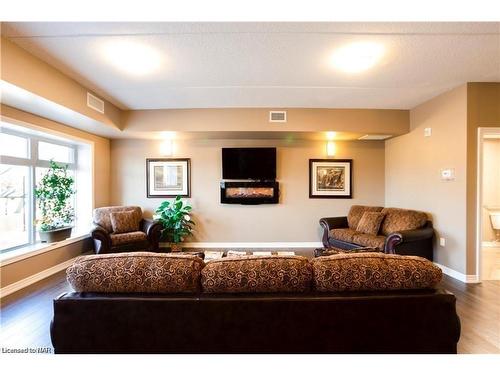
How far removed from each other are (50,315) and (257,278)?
2.38 metres

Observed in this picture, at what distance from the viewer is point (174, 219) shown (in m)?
4.59

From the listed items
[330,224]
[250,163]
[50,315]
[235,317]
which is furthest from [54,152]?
[330,224]

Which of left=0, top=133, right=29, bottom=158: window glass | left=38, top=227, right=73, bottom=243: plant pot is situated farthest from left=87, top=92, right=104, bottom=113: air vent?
left=38, top=227, right=73, bottom=243: plant pot

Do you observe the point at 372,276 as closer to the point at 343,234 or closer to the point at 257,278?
the point at 257,278

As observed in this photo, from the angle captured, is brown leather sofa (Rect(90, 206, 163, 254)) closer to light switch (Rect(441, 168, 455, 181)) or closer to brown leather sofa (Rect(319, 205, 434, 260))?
brown leather sofa (Rect(319, 205, 434, 260))

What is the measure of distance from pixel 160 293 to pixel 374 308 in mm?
1183

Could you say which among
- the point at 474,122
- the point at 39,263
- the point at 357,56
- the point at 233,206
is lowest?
the point at 39,263

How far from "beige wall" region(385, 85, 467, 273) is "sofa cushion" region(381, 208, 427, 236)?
8.7 inches

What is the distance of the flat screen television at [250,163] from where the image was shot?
4.82m

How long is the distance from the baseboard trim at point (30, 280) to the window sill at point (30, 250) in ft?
0.91

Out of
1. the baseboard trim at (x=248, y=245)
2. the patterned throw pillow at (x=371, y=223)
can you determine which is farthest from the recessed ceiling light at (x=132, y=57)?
the patterned throw pillow at (x=371, y=223)

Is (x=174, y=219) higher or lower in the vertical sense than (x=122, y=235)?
higher

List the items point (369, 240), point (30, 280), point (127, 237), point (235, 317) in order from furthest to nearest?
point (127, 237), point (369, 240), point (30, 280), point (235, 317)

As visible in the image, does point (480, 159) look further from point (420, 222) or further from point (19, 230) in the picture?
point (19, 230)
